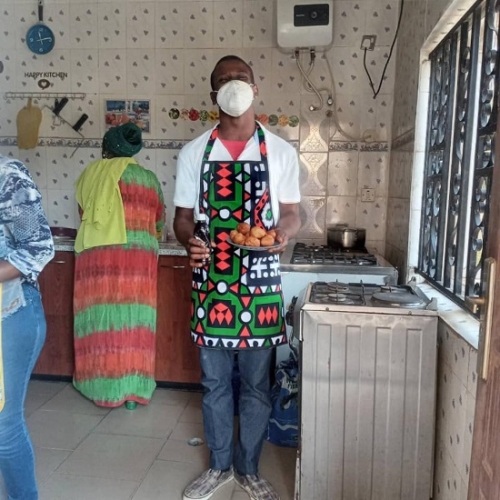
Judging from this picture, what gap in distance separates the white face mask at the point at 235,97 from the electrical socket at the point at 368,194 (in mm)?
1386

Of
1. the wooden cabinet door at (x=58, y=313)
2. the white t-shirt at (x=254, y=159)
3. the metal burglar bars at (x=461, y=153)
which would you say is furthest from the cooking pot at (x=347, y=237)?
the wooden cabinet door at (x=58, y=313)

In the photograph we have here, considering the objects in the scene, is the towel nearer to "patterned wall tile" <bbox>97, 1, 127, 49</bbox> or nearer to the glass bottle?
the glass bottle

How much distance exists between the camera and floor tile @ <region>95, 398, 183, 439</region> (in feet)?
7.12

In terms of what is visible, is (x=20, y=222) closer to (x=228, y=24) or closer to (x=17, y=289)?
(x=17, y=289)

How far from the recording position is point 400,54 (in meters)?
2.55

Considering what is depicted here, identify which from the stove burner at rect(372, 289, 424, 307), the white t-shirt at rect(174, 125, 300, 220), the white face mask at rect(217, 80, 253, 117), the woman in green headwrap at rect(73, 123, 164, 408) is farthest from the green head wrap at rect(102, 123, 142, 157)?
the stove burner at rect(372, 289, 424, 307)

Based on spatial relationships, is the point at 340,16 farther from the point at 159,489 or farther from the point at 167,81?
the point at 159,489

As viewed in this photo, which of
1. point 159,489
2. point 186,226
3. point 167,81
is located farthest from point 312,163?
point 159,489

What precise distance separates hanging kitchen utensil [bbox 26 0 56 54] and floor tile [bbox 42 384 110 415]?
6.23 ft

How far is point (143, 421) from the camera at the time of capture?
227 centimetres

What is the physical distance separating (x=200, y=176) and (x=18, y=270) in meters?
0.62

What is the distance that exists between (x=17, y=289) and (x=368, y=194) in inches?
78.3

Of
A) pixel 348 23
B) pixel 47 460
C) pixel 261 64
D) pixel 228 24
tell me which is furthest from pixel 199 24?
pixel 47 460

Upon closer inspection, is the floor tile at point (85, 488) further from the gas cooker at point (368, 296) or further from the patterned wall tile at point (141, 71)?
the patterned wall tile at point (141, 71)
